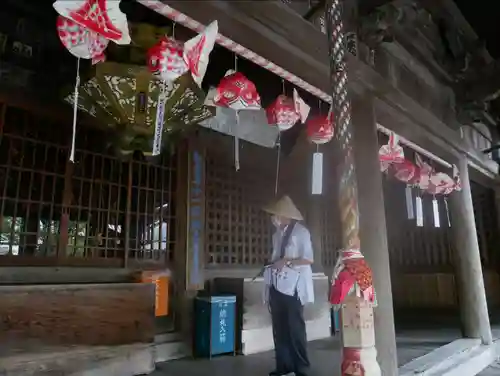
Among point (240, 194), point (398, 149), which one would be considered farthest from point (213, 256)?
point (398, 149)

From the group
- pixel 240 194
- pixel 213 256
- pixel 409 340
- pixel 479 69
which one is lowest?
pixel 409 340

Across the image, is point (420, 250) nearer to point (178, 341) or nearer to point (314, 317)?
point (314, 317)

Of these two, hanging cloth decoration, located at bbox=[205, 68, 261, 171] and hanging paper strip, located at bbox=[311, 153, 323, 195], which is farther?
hanging paper strip, located at bbox=[311, 153, 323, 195]

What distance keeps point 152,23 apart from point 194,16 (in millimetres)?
1525

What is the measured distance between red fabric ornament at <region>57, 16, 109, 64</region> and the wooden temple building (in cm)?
65

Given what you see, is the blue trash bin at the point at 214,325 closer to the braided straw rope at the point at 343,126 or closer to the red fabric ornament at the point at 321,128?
the red fabric ornament at the point at 321,128

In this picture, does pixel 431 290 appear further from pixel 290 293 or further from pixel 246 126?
pixel 290 293

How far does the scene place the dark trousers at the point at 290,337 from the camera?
4344mm

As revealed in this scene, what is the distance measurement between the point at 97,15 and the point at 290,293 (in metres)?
3.26

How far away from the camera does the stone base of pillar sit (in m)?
3.02

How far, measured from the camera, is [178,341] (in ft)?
19.3

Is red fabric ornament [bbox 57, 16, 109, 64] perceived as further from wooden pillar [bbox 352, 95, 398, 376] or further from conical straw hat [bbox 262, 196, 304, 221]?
wooden pillar [bbox 352, 95, 398, 376]

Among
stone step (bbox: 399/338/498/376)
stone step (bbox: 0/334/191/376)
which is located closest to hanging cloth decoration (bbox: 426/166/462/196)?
stone step (bbox: 399/338/498/376)

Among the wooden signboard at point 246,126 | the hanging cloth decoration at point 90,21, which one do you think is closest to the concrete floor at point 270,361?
the wooden signboard at point 246,126
